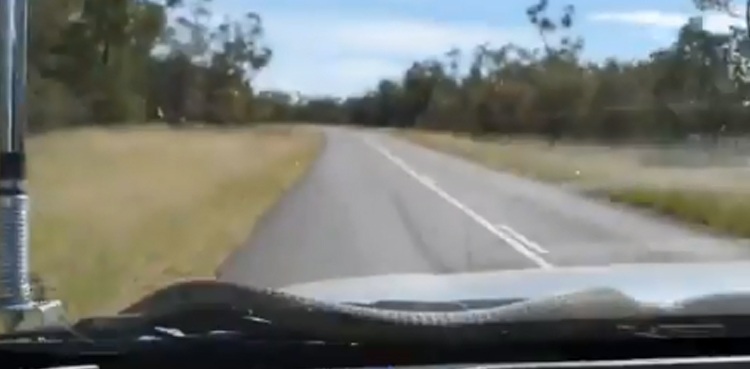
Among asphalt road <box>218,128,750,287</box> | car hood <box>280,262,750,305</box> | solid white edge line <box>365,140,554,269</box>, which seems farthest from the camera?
asphalt road <box>218,128,750,287</box>

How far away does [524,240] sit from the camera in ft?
33.6

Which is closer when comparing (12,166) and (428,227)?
(12,166)

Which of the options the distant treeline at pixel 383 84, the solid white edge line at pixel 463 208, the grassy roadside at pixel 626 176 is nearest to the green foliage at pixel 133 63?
the distant treeline at pixel 383 84

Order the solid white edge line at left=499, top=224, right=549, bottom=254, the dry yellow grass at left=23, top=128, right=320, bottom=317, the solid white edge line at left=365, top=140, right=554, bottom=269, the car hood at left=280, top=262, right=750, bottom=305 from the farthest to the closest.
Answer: the solid white edge line at left=499, top=224, right=549, bottom=254 < the solid white edge line at left=365, top=140, right=554, bottom=269 < the dry yellow grass at left=23, top=128, right=320, bottom=317 < the car hood at left=280, top=262, right=750, bottom=305

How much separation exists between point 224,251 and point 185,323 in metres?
7.78

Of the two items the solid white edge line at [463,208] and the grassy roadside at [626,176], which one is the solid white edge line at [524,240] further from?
the grassy roadside at [626,176]

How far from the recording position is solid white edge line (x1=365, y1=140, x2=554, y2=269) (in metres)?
8.06

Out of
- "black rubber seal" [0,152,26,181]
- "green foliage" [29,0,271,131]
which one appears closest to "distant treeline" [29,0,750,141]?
"green foliage" [29,0,271,131]

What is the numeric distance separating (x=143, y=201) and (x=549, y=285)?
4564 millimetres

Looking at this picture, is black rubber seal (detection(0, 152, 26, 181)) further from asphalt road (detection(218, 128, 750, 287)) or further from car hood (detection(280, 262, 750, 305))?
asphalt road (detection(218, 128, 750, 287))

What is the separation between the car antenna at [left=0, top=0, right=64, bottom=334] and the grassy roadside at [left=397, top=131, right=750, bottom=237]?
2.87 m

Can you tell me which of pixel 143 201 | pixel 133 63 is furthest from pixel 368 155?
pixel 133 63

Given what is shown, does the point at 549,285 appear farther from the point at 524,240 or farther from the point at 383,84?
the point at 524,240

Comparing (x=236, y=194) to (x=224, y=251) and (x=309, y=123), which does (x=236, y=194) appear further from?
(x=309, y=123)
